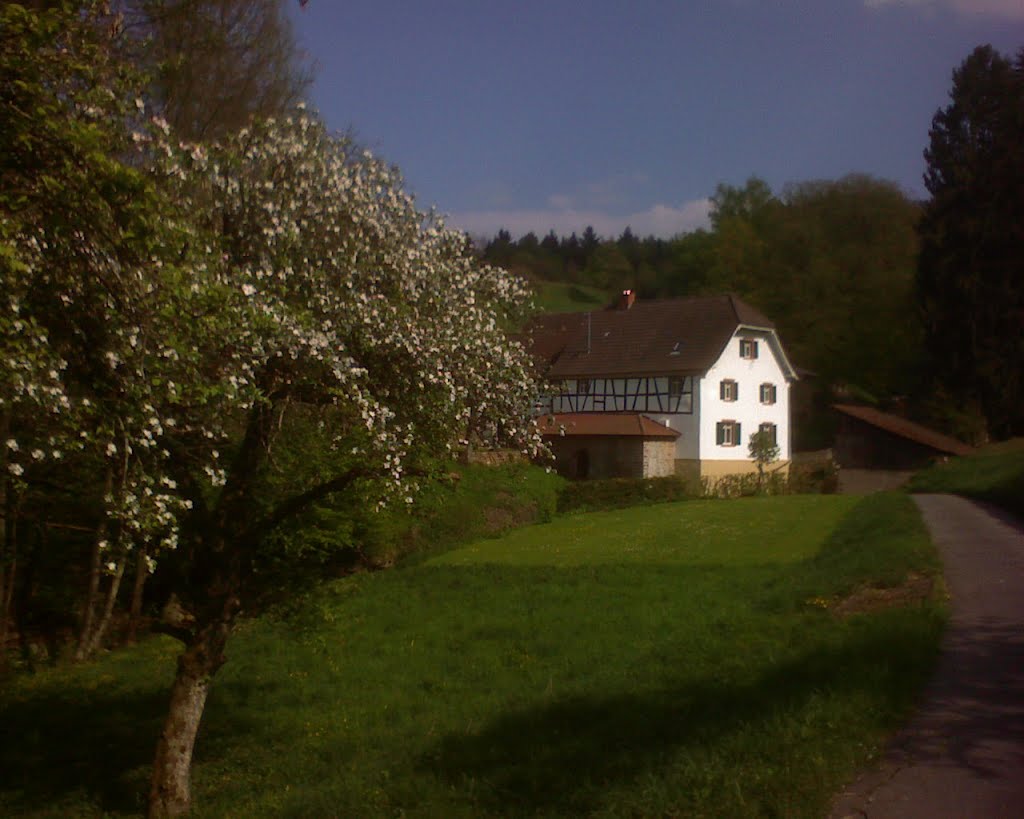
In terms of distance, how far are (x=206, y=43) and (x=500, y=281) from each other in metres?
4.45

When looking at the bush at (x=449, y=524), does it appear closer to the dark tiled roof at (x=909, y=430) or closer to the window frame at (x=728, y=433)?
the window frame at (x=728, y=433)

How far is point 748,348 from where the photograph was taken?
51.2 meters

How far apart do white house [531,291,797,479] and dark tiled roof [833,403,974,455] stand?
4.67m

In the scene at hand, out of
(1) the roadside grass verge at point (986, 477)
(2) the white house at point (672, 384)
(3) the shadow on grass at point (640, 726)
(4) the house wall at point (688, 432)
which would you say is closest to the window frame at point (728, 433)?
(2) the white house at point (672, 384)

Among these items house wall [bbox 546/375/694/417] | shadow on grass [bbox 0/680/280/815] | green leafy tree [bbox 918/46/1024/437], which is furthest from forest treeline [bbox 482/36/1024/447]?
shadow on grass [bbox 0/680/280/815]

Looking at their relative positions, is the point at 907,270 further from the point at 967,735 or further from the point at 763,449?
the point at 967,735

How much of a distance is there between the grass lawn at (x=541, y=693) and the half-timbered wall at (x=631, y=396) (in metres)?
19.6

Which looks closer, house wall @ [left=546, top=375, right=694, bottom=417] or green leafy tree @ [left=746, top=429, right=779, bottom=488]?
green leafy tree @ [left=746, top=429, right=779, bottom=488]

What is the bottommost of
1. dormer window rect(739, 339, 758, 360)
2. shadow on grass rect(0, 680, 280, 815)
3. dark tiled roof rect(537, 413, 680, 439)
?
shadow on grass rect(0, 680, 280, 815)

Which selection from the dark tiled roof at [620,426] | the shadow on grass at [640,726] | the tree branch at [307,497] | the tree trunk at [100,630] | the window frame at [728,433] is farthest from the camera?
the window frame at [728,433]

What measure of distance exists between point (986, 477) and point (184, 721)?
31.4m

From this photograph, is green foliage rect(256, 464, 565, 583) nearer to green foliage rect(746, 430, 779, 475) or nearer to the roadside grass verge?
green foliage rect(746, 430, 779, 475)

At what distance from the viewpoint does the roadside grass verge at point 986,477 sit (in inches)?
1087

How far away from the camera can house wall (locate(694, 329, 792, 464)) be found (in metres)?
47.7
